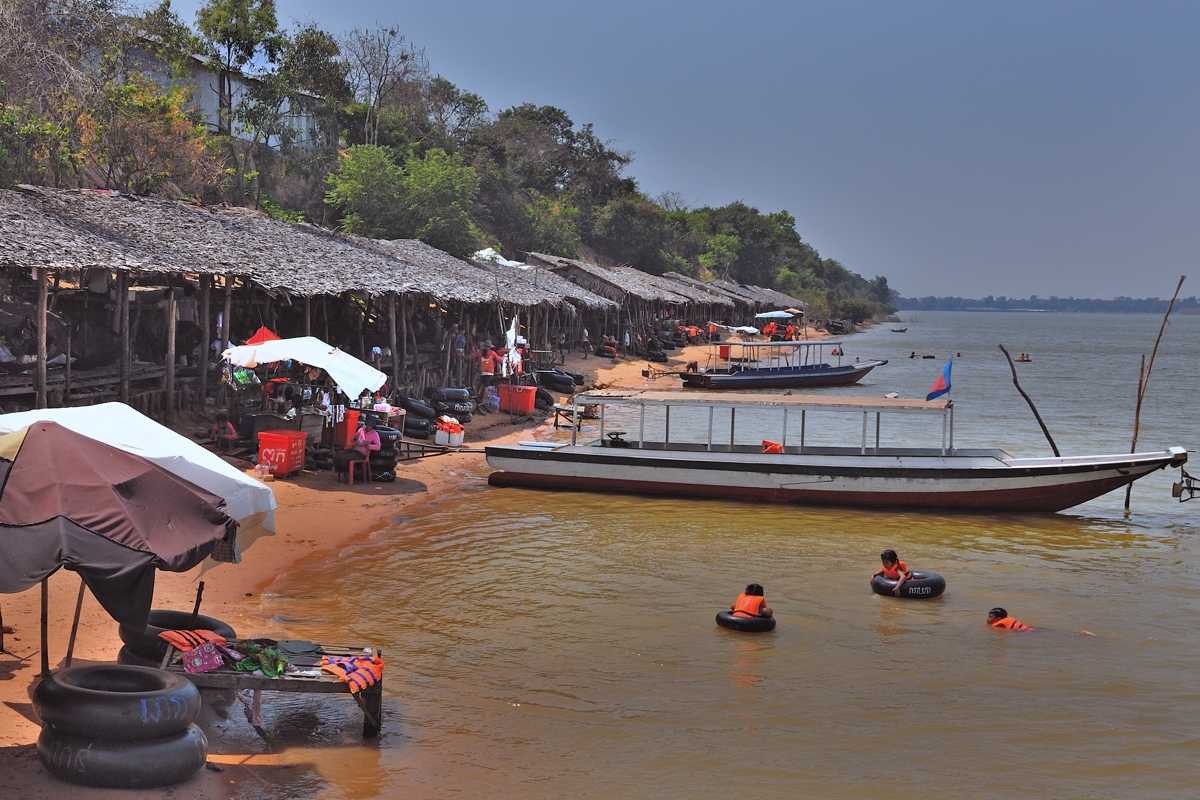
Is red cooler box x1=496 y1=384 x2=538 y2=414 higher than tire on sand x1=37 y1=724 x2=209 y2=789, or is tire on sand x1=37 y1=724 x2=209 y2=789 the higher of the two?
red cooler box x1=496 y1=384 x2=538 y2=414

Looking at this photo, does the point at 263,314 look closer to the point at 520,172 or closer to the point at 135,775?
the point at 135,775

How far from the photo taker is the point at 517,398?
2447 centimetres

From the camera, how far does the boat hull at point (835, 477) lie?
16438 millimetres

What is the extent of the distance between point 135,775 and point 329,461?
1066 cm

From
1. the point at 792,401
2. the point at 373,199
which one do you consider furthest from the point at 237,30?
the point at 792,401

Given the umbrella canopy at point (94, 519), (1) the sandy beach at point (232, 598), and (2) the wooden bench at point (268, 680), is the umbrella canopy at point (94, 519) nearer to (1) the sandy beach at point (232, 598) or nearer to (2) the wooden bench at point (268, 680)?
(2) the wooden bench at point (268, 680)

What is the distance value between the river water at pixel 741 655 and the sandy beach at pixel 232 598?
315 millimetres

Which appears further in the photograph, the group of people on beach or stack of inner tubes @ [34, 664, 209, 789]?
the group of people on beach

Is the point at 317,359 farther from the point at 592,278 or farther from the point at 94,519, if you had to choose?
the point at 592,278

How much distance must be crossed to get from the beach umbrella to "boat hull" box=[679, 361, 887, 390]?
2909 centimetres

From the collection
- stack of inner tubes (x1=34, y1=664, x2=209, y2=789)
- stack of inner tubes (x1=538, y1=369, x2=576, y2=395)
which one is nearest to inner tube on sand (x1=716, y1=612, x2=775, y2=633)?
stack of inner tubes (x1=34, y1=664, x2=209, y2=789)

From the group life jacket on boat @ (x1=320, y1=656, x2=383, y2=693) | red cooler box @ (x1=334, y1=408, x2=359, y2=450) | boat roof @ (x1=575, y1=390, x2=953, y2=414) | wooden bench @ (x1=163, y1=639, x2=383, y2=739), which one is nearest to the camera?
wooden bench @ (x1=163, y1=639, x2=383, y2=739)

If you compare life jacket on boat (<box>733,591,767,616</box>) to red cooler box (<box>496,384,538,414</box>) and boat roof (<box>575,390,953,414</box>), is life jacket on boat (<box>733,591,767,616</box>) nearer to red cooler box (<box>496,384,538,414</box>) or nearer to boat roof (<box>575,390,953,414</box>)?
boat roof (<box>575,390,953,414</box>)

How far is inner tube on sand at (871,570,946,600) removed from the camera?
479 inches
